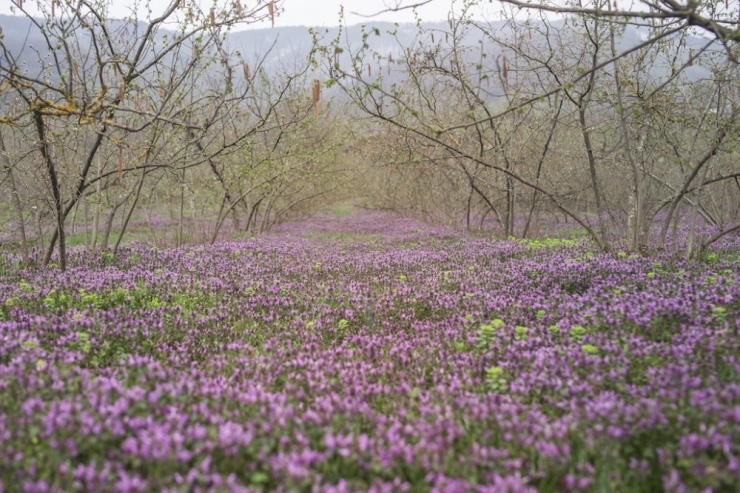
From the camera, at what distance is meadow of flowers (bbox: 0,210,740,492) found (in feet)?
8.07

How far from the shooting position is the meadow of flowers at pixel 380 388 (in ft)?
8.07

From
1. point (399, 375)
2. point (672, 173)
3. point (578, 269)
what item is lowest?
point (399, 375)

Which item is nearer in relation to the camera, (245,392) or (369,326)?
(245,392)

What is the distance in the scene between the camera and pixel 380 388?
135 inches

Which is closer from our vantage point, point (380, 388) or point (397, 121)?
point (380, 388)

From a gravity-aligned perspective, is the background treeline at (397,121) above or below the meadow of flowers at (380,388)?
above

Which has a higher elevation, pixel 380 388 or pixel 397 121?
pixel 397 121

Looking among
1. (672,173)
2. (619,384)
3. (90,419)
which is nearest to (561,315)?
(619,384)

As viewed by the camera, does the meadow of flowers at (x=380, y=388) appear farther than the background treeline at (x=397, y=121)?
No

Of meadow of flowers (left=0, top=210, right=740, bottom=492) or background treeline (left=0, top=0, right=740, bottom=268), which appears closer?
meadow of flowers (left=0, top=210, right=740, bottom=492)

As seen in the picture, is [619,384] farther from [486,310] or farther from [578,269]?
[578,269]

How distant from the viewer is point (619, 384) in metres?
3.30

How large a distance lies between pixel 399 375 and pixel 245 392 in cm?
115

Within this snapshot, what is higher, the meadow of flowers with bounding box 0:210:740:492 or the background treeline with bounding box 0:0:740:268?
the background treeline with bounding box 0:0:740:268
